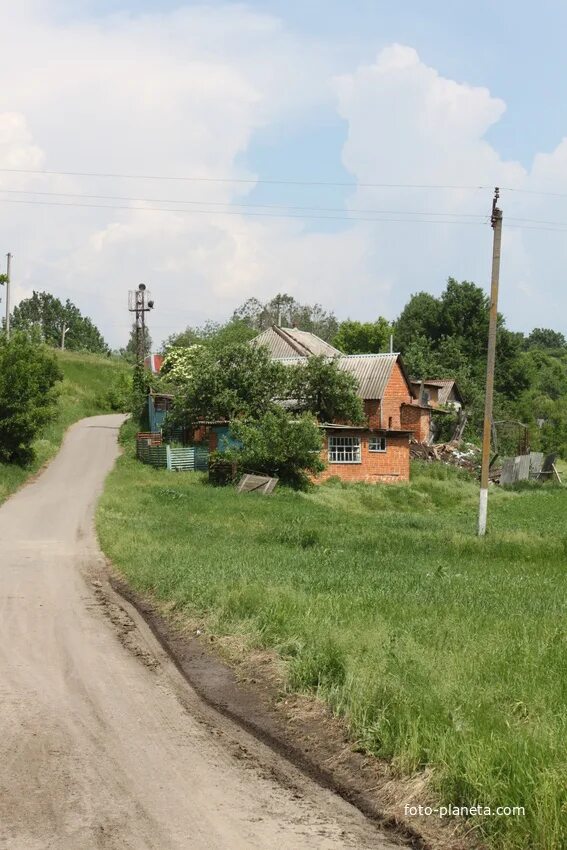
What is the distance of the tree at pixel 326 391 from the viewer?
4547cm

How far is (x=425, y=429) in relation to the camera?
59625 mm

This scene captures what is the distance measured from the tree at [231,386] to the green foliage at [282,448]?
15.9 feet

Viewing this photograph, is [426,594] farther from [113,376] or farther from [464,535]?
[113,376]

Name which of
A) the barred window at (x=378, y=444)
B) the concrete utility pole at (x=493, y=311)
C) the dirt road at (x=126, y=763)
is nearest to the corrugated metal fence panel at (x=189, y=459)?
the barred window at (x=378, y=444)

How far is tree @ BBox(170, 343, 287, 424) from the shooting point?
42969mm

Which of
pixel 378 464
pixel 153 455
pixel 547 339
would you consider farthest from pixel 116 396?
pixel 547 339

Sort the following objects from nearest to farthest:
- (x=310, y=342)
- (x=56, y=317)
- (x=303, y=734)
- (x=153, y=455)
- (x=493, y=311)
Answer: (x=303, y=734) → (x=493, y=311) → (x=153, y=455) → (x=310, y=342) → (x=56, y=317)

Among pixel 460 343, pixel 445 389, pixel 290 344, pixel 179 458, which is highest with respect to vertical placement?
pixel 460 343

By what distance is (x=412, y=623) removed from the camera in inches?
437

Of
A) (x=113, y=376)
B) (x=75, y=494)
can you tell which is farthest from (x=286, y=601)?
(x=113, y=376)

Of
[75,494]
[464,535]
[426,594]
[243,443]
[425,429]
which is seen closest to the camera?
[426,594]

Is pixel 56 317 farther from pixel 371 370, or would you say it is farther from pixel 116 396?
pixel 371 370

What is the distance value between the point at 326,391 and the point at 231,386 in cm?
517

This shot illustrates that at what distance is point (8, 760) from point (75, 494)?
2769 centimetres
